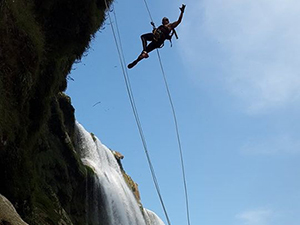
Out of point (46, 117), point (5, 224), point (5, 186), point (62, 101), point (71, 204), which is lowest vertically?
point (5, 224)

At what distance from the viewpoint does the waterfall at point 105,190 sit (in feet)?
72.8

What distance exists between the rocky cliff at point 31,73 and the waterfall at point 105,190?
7.98m

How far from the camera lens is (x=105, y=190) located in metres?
23.3

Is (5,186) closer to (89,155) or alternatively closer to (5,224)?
(5,224)

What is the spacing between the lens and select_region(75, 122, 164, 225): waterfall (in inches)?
874

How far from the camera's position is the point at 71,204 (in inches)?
816

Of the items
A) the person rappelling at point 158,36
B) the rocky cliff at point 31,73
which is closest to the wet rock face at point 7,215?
the rocky cliff at point 31,73

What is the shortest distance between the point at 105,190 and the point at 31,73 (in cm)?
1434

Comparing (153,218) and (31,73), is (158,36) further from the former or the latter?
(153,218)

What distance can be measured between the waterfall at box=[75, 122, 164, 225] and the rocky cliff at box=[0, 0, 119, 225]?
7984mm

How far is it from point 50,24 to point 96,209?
12744 millimetres

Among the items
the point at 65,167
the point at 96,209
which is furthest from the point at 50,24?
the point at 96,209

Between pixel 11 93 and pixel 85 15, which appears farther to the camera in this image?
pixel 85 15

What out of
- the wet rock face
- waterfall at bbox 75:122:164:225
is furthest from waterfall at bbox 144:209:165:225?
the wet rock face
